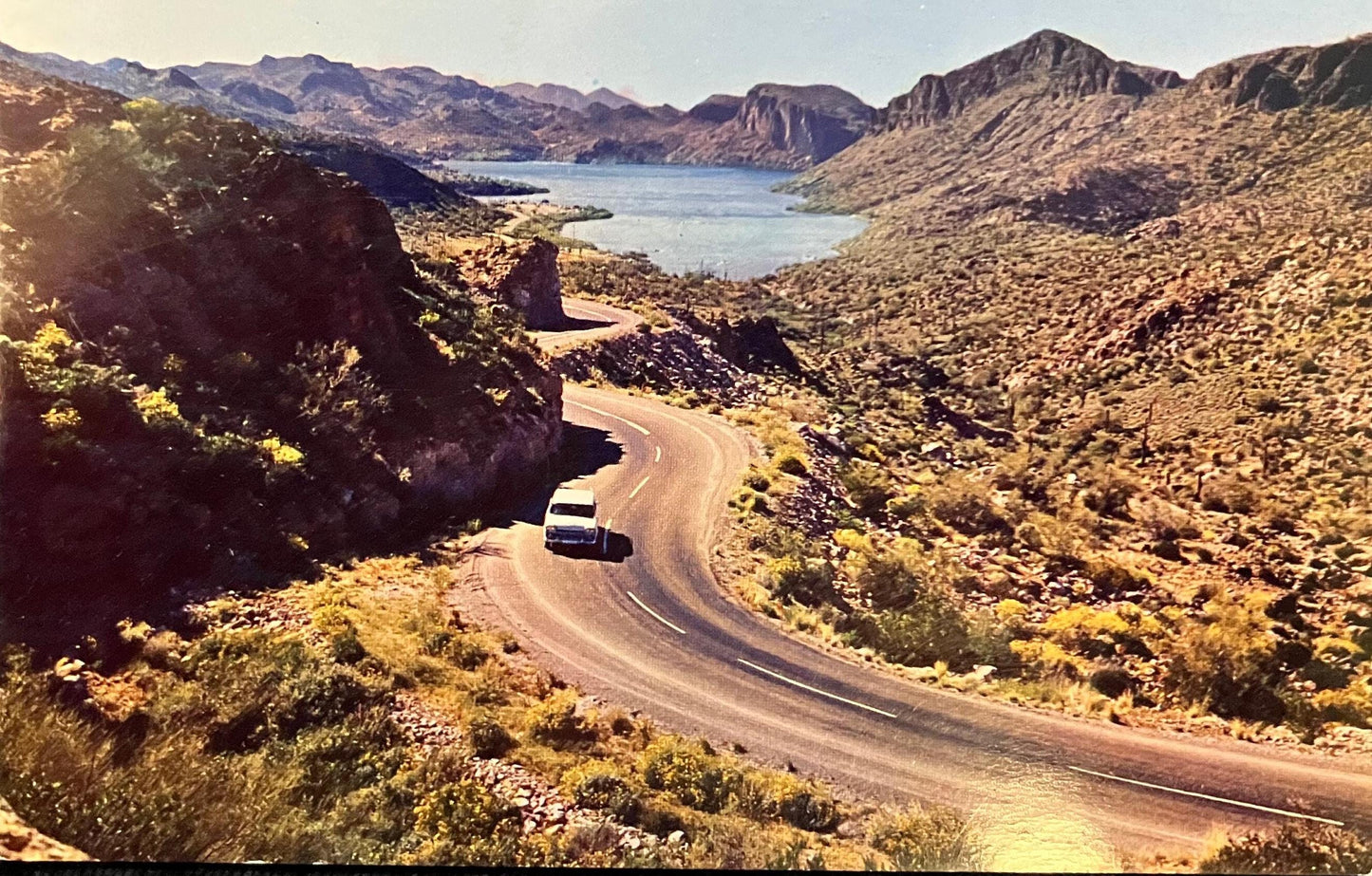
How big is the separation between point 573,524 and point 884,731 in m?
7.76

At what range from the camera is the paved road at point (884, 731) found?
872 centimetres

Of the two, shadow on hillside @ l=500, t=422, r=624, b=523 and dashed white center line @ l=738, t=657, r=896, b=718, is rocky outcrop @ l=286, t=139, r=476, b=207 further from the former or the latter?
dashed white center line @ l=738, t=657, r=896, b=718

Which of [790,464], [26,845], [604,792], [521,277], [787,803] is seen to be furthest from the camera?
[521,277]

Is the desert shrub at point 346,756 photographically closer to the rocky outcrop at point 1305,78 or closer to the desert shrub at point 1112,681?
the desert shrub at point 1112,681

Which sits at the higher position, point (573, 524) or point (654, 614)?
point (573, 524)

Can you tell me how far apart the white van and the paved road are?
0.40 metres

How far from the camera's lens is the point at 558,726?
30.5 feet

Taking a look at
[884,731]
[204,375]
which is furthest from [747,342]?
[884,731]

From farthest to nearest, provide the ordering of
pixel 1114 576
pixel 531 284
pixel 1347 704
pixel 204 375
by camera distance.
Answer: pixel 531 284, pixel 1114 576, pixel 204 375, pixel 1347 704

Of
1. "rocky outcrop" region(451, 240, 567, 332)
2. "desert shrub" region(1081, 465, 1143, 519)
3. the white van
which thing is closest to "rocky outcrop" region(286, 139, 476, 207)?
"rocky outcrop" region(451, 240, 567, 332)

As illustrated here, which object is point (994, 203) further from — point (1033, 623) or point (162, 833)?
point (162, 833)

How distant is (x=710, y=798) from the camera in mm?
8336

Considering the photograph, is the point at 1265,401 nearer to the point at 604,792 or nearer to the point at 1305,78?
the point at 604,792

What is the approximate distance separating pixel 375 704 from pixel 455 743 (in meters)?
1.13
